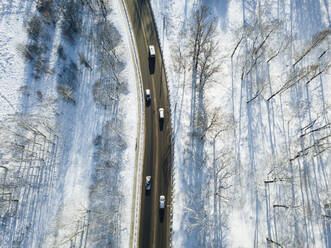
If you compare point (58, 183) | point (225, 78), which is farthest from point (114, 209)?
point (225, 78)

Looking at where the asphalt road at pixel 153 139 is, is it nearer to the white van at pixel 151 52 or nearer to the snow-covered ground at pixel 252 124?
the white van at pixel 151 52

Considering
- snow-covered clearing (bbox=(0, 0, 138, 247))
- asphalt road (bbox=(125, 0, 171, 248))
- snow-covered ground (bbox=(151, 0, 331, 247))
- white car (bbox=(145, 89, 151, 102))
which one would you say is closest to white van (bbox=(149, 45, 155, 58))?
asphalt road (bbox=(125, 0, 171, 248))

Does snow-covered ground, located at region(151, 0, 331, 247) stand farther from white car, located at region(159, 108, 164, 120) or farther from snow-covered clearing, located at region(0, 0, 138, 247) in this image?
snow-covered clearing, located at region(0, 0, 138, 247)

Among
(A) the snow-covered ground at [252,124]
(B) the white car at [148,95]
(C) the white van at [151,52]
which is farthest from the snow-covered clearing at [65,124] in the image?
(A) the snow-covered ground at [252,124]

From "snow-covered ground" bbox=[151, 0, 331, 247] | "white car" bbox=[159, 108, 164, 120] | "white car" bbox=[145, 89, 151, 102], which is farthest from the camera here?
"white car" bbox=[145, 89, 151, 102]

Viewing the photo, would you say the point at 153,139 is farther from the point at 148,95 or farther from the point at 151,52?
the point at 151,52

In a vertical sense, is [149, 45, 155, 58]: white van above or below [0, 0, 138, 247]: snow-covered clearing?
above

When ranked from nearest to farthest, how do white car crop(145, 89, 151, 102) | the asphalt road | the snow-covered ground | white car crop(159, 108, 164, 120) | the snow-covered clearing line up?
the snow-covered clearing, the asphalt road, the snow-covered ground, white car crop(159, 108, 164, 120), white car crop(145, 89, 151, 102)

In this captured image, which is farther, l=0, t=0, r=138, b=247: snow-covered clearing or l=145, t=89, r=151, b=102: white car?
l=145, t=89, r=151, b=102: white car
